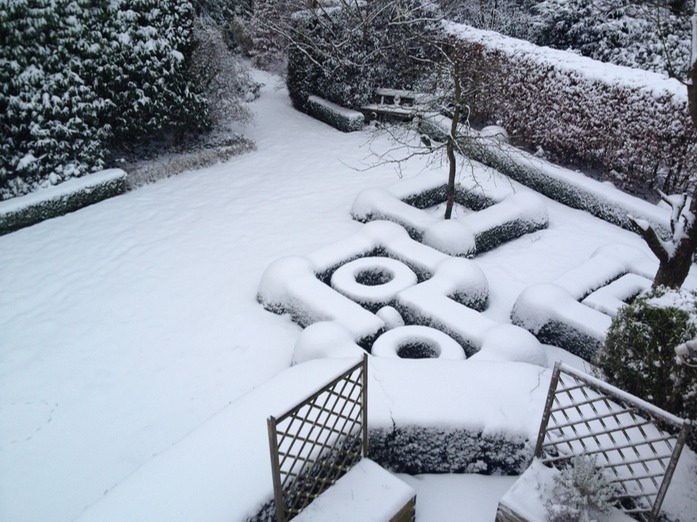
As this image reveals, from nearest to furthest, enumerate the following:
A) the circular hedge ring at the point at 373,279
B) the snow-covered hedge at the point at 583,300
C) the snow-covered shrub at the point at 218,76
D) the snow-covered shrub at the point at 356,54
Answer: the snow-covered hedge at the point at 583,300 < the circular hedge ring at the point at 373,279 < the snow-covered shrub at the point at 218,76 < the snow-covered shrub at the point at 356,54

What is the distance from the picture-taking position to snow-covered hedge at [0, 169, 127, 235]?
988cm

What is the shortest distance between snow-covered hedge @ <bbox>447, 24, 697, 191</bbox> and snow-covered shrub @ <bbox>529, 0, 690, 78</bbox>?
15.0ft

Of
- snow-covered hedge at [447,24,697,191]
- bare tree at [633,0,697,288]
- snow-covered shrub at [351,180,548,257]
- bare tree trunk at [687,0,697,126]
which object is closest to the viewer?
bare tree trunk at [687,0,697,126]

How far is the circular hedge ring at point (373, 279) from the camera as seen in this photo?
7.78m

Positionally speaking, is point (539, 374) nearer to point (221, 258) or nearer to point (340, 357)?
point (340, 357)

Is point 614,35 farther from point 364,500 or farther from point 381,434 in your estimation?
point 364,500

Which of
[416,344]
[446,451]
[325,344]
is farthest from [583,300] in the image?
[325,344]

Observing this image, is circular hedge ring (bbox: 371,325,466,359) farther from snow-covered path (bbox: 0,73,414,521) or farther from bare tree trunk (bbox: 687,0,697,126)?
bare tree trunk (bbox: 687,0,697,126)

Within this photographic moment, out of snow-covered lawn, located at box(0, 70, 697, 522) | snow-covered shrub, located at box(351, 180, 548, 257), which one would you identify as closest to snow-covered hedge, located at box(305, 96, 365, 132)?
snow-covered lawn, located at box(0, 70, 697, 522)

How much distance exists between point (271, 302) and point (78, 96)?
20.8 ft

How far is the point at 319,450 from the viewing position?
15.3ft

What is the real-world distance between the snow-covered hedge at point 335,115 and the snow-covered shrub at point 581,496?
37.1 feet

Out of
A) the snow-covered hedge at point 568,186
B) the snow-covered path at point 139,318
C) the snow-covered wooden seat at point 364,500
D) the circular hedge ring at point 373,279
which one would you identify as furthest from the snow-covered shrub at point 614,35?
the snow-covered wooden seat at point 364,500

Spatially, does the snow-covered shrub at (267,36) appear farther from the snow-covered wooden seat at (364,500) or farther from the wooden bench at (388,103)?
the snow-covered wooden seat at (364,500)
